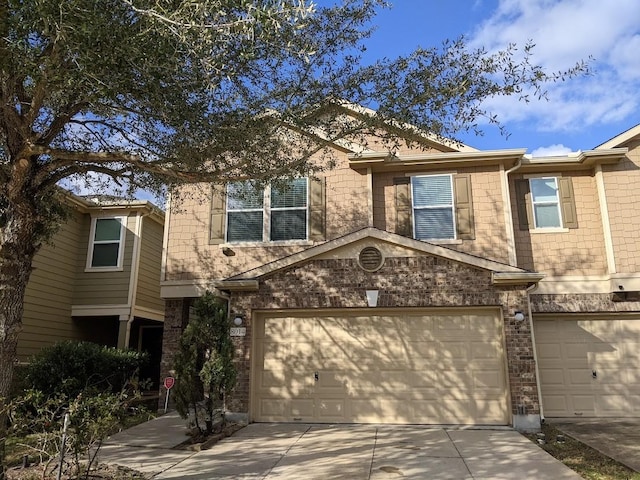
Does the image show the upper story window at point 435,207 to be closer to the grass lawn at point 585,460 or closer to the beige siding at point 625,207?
the beige siding at point 625,207

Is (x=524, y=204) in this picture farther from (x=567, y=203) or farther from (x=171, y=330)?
(x=171, y=330)

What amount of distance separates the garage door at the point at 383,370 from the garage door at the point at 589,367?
1.92 m

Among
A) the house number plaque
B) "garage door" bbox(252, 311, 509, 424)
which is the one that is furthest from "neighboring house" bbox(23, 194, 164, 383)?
"garage door" bbox(252, 311, 509, 424)

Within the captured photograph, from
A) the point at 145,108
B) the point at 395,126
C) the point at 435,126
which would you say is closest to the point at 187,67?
the point at 145,108

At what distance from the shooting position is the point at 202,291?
37.6 ft

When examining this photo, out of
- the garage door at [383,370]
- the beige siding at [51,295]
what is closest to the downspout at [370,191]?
the garage door at [383,370]

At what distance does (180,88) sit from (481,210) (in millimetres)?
A: 7350

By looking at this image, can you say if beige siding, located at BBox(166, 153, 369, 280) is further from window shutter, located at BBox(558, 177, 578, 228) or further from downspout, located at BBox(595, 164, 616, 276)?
downspout, located at BBox(595, 164, 616, 276)

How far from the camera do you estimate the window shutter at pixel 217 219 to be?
11742 millimetres

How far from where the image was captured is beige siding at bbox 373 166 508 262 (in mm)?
10992

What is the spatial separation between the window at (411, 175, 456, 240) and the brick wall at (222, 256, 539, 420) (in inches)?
66.6

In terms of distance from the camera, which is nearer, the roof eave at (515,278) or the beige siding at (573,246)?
the roof eave at (515,278)

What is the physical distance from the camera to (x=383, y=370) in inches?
381

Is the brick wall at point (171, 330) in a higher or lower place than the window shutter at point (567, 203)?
lower
